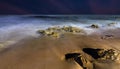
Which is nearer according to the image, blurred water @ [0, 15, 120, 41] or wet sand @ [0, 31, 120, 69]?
wet sand @ [0, 31, 120, 69]

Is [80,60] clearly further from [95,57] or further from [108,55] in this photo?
[108,55]

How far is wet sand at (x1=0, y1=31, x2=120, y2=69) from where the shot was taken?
5.63 m

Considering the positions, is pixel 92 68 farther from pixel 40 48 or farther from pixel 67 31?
pixel 67 31

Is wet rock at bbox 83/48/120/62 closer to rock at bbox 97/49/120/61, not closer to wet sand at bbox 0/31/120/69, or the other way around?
rock at bbox 97/49/120/61

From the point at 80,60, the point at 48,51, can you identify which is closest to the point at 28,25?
the point at 48,51

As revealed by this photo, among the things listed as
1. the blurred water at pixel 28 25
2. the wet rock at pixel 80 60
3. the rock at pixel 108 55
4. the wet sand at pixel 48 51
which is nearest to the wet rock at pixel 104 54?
the rock at pixel 108 55

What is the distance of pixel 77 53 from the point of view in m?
6.45

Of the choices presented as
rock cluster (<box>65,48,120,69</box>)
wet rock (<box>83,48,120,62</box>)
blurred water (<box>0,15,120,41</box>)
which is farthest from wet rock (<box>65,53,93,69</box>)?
blurred water (<box>0,15,120,41</box>)

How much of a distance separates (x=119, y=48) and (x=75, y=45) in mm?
1511

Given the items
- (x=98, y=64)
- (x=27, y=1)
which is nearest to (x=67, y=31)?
(x=98, y=64)

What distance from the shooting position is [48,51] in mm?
6605

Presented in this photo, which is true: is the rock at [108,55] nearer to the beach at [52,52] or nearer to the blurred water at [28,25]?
the beach at [52,52]

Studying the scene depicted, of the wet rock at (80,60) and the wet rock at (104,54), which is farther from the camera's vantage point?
the wet rock at (104,54)

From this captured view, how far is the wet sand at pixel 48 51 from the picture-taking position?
563cm
